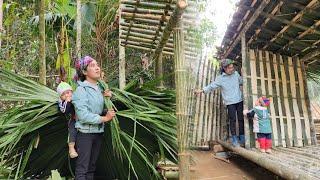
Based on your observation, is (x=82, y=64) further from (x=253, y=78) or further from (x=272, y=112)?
(x=272, y=112)

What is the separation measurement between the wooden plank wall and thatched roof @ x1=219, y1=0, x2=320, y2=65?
0.22 m

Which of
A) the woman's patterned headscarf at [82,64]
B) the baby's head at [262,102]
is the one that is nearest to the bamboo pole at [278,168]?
the baby's head at [262,102]

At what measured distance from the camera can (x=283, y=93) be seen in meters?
6.72

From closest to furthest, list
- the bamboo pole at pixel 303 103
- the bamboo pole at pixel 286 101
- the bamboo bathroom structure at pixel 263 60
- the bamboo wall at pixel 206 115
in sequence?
1. the bamboo bathroom structure at pixel 263 60
2. the bamboo pole at pixel 286 101
3. the bamboo pole at pixel 303 103
4. the bamboo wall at pixel 206 115

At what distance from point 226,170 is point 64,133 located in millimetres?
2964

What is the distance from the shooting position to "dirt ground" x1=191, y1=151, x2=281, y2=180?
554cm

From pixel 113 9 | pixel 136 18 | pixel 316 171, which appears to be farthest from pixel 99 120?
pixel 113 9

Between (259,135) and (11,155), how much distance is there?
3.63 m

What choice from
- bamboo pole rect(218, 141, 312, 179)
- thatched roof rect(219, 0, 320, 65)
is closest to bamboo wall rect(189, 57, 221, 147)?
thatched roof rect(219, 0, 320, 65)

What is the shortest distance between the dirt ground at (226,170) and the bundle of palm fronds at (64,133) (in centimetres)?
118

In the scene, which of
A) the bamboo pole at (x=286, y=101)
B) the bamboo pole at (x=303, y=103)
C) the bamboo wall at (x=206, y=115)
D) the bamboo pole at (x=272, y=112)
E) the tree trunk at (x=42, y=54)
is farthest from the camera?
the bamboo wall at (x=206, y=115)

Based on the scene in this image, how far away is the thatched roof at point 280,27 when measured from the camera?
5277mm

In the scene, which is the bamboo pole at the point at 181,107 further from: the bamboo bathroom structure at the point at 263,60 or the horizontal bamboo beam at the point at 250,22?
the horizontal bamboo beam at the point at 250,22

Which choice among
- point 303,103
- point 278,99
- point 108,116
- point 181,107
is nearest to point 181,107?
point 181,107
